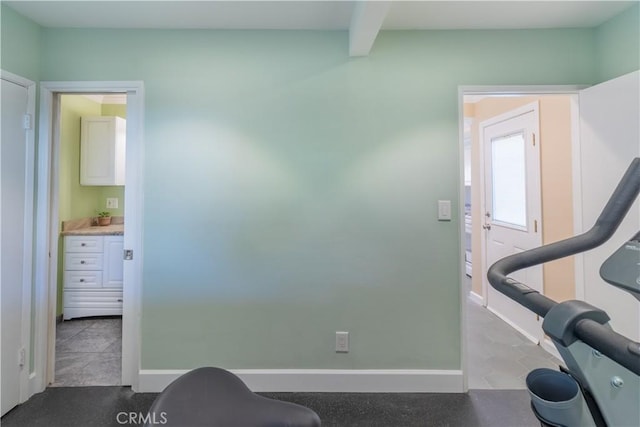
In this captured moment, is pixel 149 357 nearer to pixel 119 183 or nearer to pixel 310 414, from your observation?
pixel 310 414

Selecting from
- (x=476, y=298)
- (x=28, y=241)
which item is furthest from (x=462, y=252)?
(x=28, y=241)

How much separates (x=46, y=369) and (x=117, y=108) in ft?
10.0

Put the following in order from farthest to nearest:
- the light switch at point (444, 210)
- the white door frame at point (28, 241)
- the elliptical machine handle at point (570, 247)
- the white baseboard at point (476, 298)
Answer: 1. the white baseboard at point (476, 298)
2. the light switch at point (444, 210)
3. the white door frame at point (28, 241)
4. the elliptical machine handle at point (570, 247)

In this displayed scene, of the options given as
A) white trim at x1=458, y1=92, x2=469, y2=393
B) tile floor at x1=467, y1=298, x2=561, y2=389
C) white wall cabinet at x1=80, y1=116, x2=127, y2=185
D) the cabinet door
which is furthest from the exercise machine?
white wall cabinet at x1=80, y1=116, x2=127, y2=185

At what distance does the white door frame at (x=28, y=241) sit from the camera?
6.33 feet

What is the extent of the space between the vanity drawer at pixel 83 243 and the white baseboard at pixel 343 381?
5.85 feet

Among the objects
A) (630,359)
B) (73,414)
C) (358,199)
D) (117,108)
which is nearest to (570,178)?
(358,199)

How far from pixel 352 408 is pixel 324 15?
2.51m

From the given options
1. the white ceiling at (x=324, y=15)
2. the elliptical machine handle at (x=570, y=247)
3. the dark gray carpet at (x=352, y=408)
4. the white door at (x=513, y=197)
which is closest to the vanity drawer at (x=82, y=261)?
the dark gray carpet at (x=352, y=408)

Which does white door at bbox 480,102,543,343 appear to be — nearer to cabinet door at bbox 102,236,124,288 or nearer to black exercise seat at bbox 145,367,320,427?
black exercise seat at bbox 145,367,320,427

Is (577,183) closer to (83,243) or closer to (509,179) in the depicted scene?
(509,179)

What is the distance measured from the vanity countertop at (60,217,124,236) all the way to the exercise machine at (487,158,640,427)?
365cm

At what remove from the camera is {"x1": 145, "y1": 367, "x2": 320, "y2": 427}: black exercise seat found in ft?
2.80

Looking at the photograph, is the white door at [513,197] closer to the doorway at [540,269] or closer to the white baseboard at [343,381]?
the doorway at [540,269]
